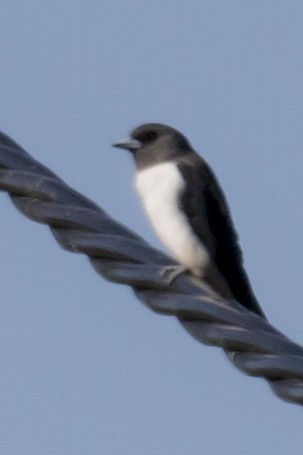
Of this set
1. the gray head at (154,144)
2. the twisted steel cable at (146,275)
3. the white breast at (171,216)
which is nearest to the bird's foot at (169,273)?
the twisted steel cable at (146,275)

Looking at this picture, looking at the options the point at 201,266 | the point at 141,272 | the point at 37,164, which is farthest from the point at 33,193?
the point at 201,266

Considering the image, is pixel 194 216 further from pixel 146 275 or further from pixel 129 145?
pixel 146 275

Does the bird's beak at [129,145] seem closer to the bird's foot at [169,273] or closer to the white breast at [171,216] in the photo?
the white breast at [171,216]

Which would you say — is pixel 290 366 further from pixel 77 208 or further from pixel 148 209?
pixel 148 209

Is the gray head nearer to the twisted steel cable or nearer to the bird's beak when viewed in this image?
the bird's beak

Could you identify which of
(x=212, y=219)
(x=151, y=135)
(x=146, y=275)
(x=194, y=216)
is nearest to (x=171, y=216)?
(x=194, y=216)

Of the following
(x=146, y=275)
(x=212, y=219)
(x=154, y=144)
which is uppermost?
(x=154, y=144)
